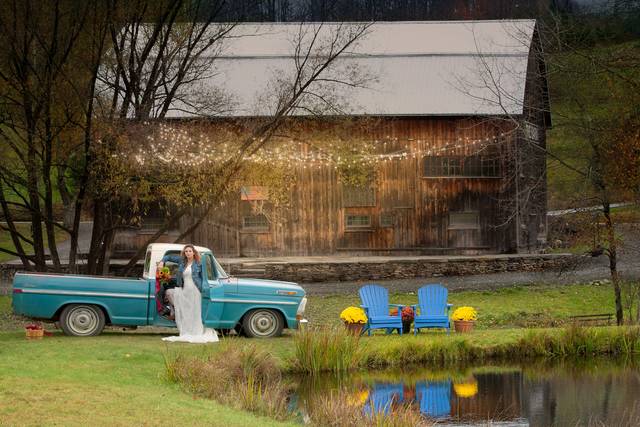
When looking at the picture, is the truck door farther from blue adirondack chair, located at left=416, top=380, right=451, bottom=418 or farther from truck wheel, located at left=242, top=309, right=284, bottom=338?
blue adirondack chair, located at left=416, top=380, right=451, bottom=418

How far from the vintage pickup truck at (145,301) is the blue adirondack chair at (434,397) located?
3.40 m

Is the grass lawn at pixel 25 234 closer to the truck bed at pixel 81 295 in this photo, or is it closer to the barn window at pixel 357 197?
the barn window at pixel 357 197

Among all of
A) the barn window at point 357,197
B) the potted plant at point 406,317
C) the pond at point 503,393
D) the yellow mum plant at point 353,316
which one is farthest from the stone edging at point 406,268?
the pond at point 503,393

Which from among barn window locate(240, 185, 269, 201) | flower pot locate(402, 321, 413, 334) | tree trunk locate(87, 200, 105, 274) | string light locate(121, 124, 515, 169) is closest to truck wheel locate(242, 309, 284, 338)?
flower pot locate(402, 321, 413, 334)

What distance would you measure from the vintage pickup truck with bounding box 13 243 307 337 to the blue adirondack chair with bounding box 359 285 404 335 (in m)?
1.41

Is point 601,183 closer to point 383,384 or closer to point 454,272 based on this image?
point 383,384

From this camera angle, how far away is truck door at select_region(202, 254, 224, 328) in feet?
57.0

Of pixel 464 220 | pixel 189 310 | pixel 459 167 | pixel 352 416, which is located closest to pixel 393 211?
pixel 464 220

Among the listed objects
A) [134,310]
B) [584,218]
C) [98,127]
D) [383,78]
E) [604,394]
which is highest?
[383,78]

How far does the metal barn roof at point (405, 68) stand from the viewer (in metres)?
33.3

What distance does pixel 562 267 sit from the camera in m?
30.8

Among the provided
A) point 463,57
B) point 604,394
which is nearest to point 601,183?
point 604,394

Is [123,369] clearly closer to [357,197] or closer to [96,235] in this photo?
[96,235]

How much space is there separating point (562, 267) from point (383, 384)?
16.9 meters
